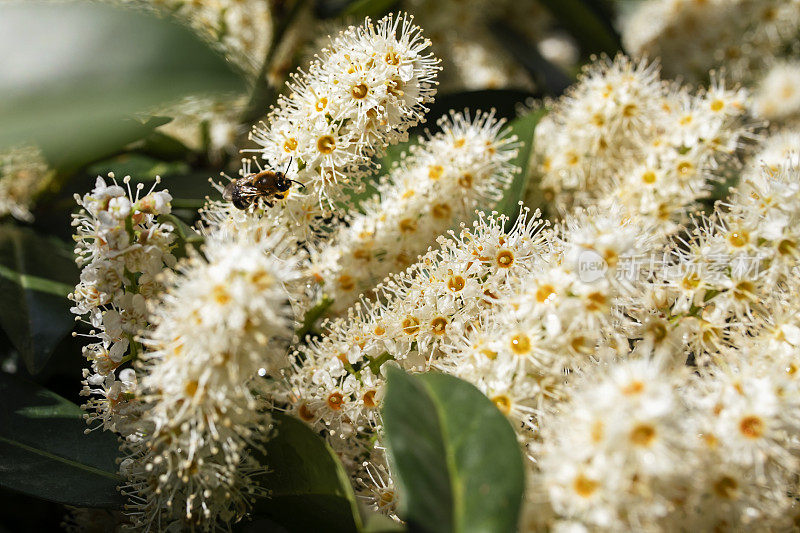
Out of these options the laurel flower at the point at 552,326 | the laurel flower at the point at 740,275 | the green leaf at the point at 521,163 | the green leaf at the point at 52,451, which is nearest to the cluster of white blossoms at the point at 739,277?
the laurel flower at the point at 740,275

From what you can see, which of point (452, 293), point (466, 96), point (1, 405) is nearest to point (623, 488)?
point (452, 293)

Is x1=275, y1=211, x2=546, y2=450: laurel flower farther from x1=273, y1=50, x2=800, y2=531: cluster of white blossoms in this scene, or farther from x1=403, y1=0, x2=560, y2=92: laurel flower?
x1=403, y1=0, x2=560, y2=92: laurel flower

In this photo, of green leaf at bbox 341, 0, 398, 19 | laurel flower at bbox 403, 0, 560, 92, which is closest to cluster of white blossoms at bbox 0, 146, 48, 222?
green leaf at bbox 341, 0, 398, 19

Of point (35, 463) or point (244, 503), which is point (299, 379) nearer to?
point (244, 503)

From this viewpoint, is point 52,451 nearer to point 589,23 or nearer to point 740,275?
point 740,275

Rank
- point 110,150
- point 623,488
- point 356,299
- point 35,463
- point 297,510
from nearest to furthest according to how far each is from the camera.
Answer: point 623,488, point 297,510, point 35,463, point 356,299, point 110,150

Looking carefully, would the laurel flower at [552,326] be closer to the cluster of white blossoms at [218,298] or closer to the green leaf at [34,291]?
the cluster of white blossoms at [218,298]
